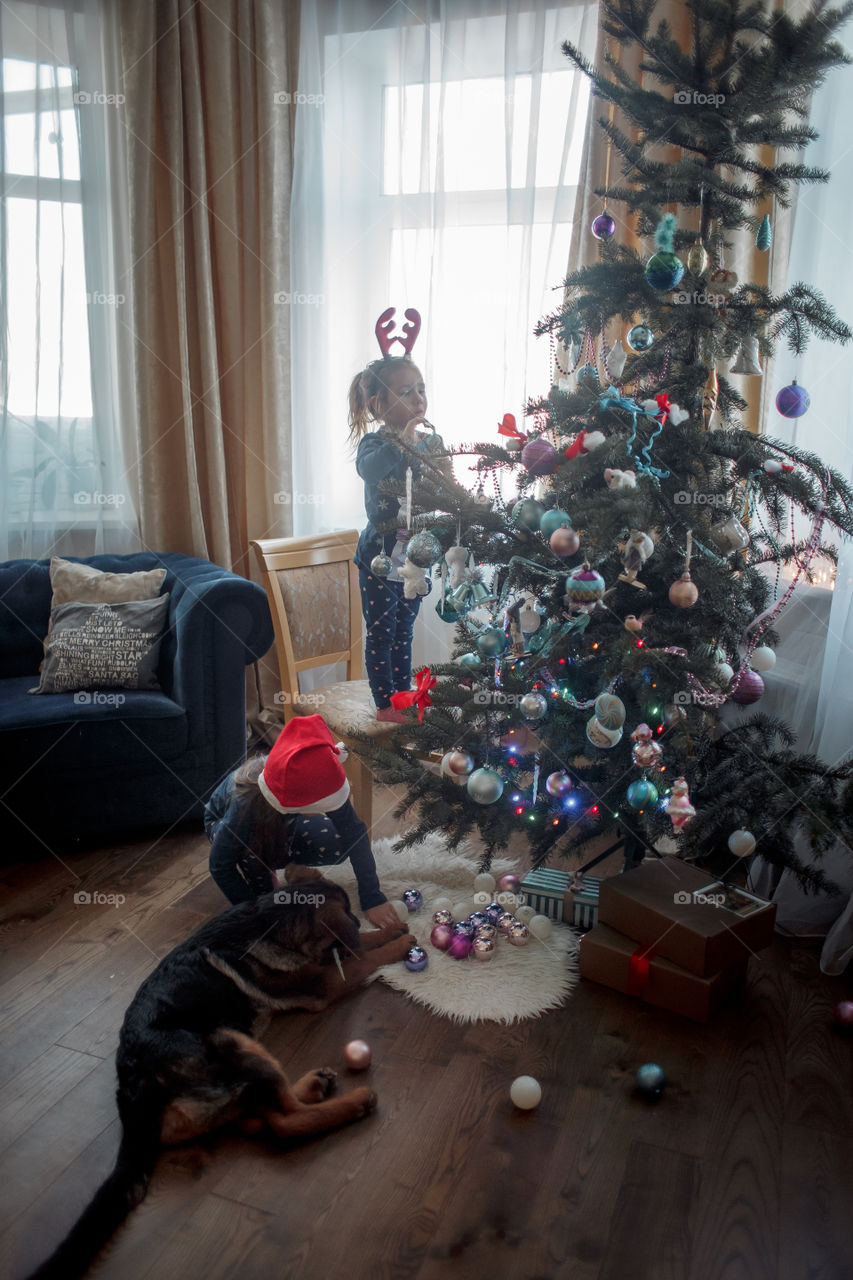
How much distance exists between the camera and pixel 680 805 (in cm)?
189

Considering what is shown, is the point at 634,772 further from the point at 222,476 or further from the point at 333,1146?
the point at 222,476

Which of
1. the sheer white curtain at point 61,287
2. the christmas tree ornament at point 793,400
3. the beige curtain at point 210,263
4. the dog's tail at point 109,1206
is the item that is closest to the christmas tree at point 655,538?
the christmas tree ornament at point 793,400

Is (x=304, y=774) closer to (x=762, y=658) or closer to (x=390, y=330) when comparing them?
(x=762, y=658)

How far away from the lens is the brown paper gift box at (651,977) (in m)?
1.92

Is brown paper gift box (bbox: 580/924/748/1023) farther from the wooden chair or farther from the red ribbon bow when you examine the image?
the red ribbon bow

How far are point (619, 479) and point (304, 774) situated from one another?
88 centimetres

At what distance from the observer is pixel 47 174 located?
326 centimetres

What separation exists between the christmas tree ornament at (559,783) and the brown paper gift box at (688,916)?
226mm

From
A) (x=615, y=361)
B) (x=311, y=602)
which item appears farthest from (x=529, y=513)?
(x=311, y=602)

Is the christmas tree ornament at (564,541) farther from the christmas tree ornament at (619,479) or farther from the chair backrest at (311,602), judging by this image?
the chair backrest at (311,602)

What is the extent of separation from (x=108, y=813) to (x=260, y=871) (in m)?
0.65

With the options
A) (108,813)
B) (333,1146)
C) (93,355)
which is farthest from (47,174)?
(333,1146)

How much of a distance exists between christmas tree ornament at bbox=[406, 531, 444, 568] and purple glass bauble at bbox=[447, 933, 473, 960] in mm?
856

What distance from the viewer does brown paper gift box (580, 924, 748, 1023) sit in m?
1.92
